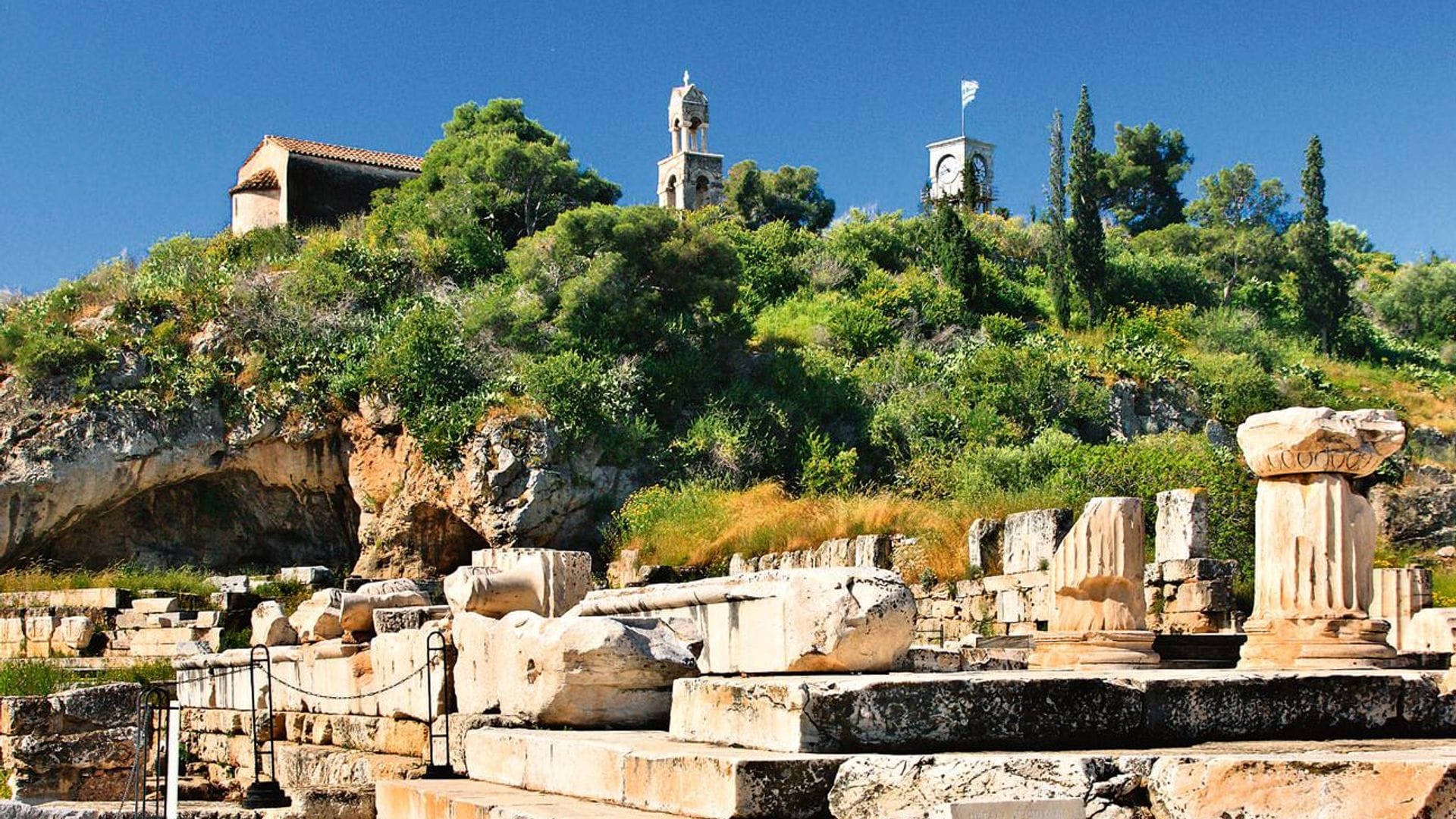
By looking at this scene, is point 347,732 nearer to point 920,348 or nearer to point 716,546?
point 716,546

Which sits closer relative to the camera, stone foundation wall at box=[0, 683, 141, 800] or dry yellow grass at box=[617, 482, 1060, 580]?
stone foundation wall at box=[0, 683, 141, 800]

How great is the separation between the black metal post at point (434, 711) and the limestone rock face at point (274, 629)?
4502 mm

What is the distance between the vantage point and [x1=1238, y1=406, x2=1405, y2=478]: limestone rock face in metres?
8.24

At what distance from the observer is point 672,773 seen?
198 inches

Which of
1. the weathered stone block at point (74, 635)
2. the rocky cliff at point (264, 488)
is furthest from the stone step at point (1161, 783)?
the rocky cliff at point (264, 488)

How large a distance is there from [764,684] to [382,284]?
901 inches

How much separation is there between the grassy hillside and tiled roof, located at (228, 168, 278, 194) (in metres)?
2.32

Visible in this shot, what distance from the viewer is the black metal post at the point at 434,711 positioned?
24.4 ft

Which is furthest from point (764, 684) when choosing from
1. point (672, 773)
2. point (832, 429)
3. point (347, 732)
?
point (832, 429)

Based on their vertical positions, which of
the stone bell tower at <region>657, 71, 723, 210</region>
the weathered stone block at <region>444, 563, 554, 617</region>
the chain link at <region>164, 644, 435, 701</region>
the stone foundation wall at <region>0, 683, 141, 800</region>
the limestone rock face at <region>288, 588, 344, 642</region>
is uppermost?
the stone bell tower at <region>657, 71, 723, 210</region>

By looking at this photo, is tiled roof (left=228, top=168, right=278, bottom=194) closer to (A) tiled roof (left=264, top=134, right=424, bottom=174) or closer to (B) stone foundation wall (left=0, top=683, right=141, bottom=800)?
(A) tiled roof (left=264, top=134, right=424, bottom=174)

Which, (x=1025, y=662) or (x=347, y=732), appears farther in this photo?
(x=1025, y=662)

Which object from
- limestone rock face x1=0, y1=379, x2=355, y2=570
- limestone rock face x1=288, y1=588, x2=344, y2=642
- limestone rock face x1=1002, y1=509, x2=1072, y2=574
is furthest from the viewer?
limestone rock face x1=0, y1=379, x2=355, y2=570

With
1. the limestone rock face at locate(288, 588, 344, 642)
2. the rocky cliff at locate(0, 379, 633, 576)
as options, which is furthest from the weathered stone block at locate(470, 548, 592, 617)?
the rocky cliff at locate(0, 379, 633, 576)
